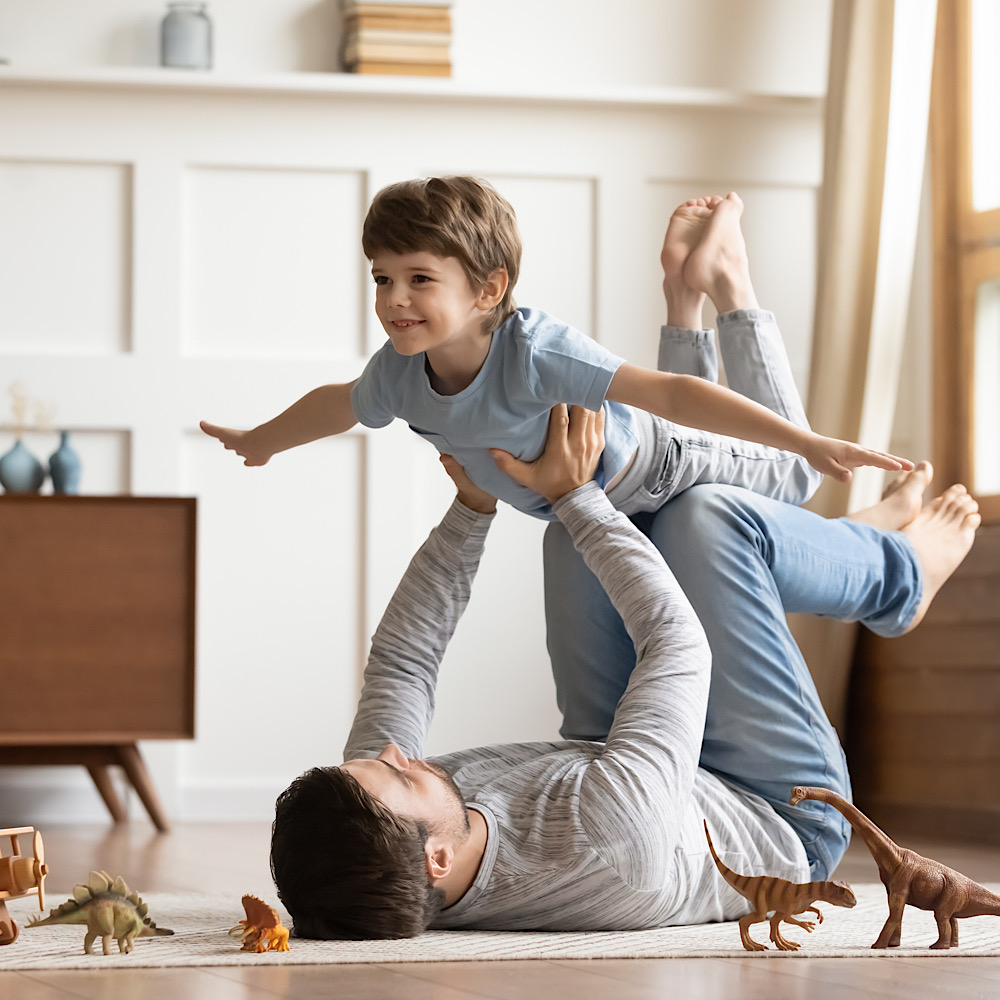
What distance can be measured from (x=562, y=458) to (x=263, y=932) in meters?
0.69

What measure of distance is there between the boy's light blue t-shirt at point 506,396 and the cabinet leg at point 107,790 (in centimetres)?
165

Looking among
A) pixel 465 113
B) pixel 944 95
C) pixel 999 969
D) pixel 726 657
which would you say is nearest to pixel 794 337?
pixel 944 95

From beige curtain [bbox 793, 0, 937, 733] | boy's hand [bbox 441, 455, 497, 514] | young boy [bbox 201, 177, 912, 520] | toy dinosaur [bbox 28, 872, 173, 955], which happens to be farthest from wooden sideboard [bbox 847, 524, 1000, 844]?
toy dinosaur [bbox 28, 872, 173, 955]

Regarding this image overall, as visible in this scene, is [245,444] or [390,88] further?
[390,88]

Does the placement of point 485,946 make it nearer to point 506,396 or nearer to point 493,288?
point 506,396

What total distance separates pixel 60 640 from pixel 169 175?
1.22 m

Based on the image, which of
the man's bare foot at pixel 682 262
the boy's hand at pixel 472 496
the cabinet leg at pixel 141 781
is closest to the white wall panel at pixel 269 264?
the cabinet leg at pixel 141 781

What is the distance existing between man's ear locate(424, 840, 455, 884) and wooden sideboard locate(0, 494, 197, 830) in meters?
1.70

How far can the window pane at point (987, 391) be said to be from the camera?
120 inches

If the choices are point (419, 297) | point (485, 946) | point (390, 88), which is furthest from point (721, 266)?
point (390, 88)

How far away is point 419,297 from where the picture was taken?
1556 millimetres

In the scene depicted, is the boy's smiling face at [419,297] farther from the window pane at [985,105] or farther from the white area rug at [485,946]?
the window pane at [985,105]

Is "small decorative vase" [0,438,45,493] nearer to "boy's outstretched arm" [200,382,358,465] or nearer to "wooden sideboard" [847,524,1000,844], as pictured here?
"boy's outstretched arm" [200,382,358,465]

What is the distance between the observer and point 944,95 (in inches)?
127
